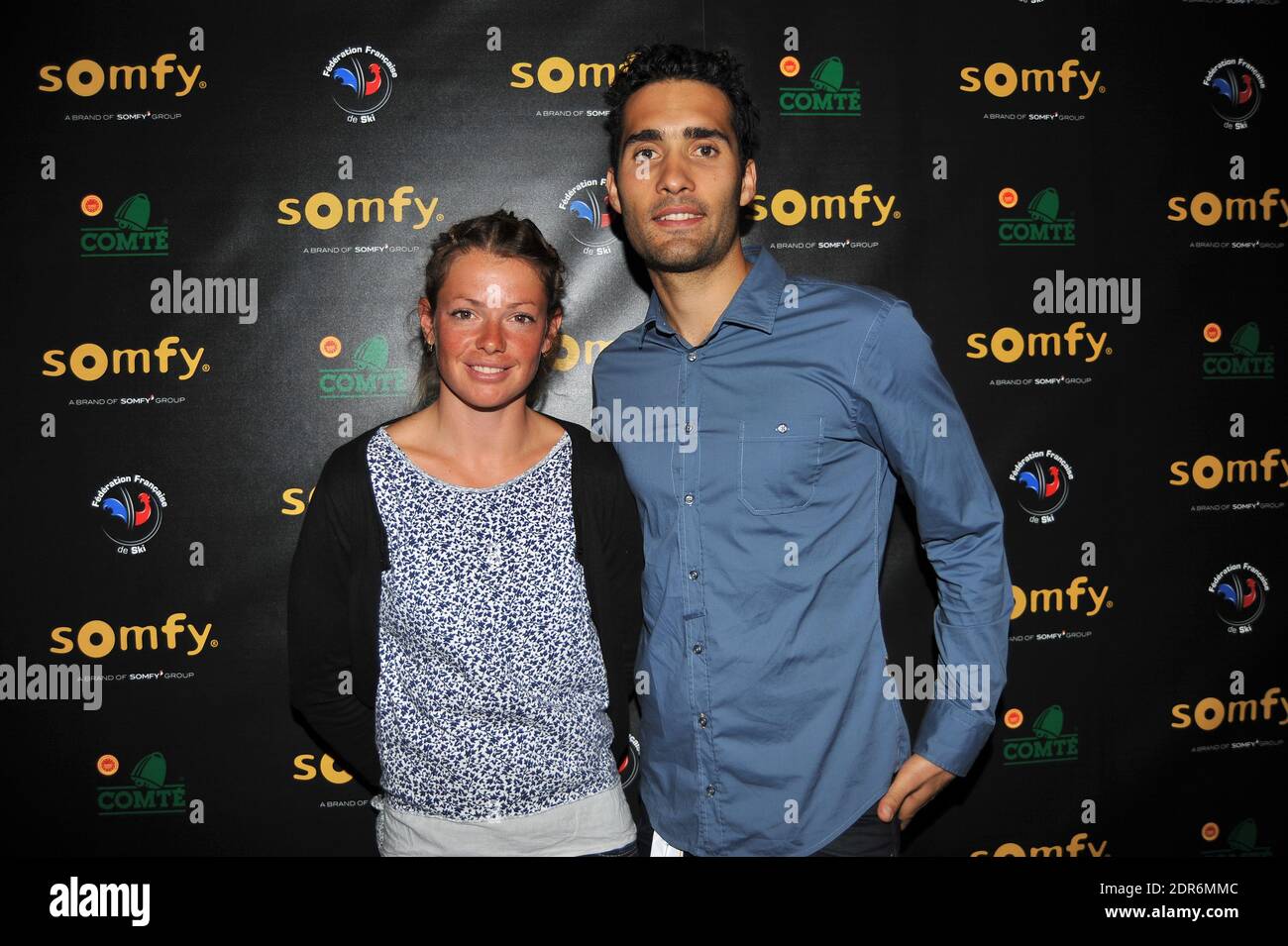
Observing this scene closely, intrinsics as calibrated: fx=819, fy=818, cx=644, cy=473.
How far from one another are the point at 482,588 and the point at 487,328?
18.9 inches

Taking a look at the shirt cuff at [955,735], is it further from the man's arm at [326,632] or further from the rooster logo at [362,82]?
the rooster logo at [362,82]

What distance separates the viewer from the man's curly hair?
5.42 feet

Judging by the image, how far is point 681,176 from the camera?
156 centimetres

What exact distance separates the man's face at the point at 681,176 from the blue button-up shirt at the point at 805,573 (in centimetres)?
Answer: 15

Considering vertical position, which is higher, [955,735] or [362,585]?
[362,585]

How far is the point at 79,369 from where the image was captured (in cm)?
228

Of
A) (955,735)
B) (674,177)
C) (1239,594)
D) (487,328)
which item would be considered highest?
(674,177)

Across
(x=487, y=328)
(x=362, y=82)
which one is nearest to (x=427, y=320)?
(x=487, y=328)

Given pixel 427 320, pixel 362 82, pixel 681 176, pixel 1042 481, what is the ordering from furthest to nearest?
1. pixel 1042 481
2. pixel 362 82
3. pixel 427 320
4. pixel 681 176

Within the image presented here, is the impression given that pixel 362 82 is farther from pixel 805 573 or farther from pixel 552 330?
pixel 805 573

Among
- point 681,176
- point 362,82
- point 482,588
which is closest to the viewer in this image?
point 482,588

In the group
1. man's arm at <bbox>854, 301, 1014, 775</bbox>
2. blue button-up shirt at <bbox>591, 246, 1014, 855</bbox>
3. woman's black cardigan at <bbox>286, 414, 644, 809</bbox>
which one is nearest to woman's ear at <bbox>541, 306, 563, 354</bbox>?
woman's black cardigan at <bbox>286, 414, 644, 809</bbox>

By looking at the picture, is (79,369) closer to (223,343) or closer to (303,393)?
(223,343)

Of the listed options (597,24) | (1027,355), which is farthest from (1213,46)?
(597,24)
